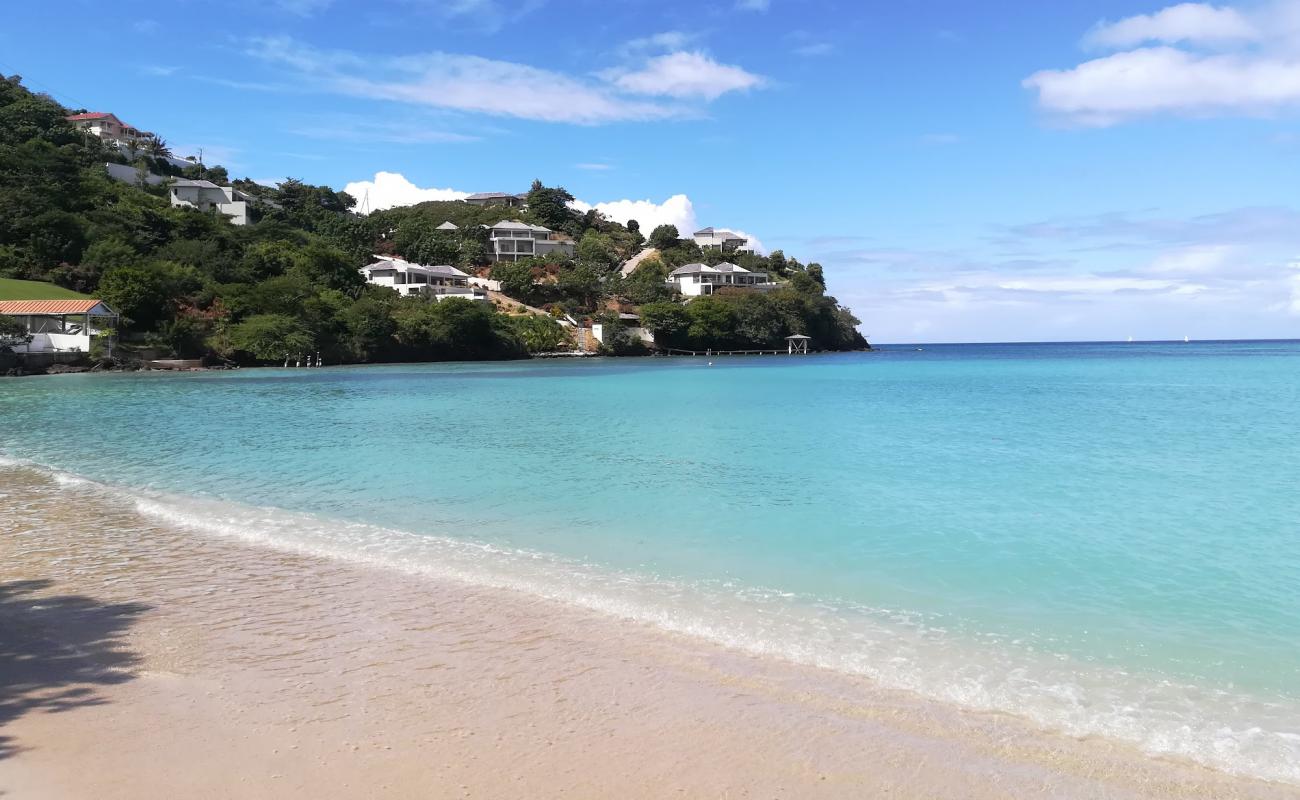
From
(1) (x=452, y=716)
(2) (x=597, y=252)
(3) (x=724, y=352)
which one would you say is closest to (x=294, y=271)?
(2) (x=597, y=252)

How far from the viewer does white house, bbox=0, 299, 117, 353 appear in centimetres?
4756

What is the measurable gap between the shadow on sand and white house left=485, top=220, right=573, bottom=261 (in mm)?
97618

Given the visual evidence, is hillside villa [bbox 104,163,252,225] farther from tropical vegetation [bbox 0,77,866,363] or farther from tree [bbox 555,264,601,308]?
tree [bbox 555,264,601,308]

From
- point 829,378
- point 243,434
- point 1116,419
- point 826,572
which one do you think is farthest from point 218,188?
point 826,572

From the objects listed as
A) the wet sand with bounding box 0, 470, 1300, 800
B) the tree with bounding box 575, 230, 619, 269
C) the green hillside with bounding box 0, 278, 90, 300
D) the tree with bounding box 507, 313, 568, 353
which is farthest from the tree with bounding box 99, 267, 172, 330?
the wet sand with bounding box 0, 470, 1300, 800

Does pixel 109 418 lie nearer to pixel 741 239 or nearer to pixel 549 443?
pixel 549 443

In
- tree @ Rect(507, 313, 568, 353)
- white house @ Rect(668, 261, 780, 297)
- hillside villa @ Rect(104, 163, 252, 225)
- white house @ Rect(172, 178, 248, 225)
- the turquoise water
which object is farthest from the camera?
white house @ Rect(668, 261, 780, 297)

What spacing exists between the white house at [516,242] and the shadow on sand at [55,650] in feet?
320

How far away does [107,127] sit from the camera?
4023 inches

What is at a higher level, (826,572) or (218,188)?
(218,188)

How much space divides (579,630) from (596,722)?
1.77 metres

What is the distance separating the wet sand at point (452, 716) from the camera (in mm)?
4094

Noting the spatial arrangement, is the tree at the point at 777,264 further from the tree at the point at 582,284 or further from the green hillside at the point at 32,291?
the green hillside at the point at 32,291

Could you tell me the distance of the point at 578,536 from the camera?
33.1 feet
